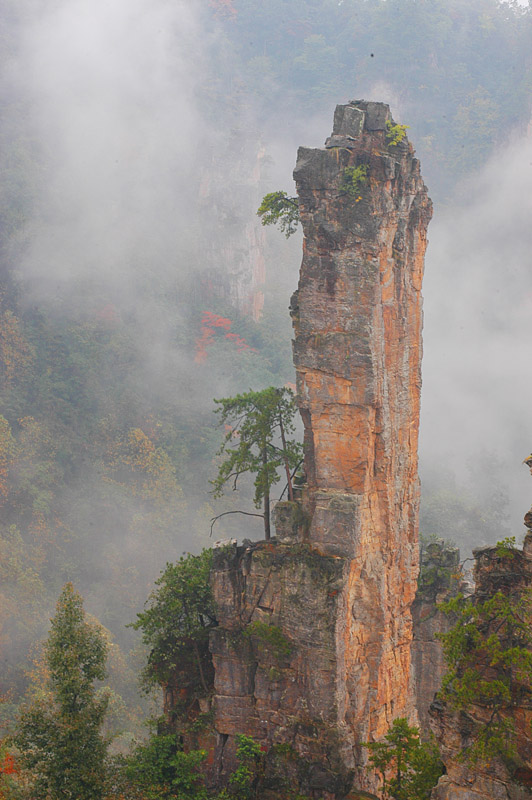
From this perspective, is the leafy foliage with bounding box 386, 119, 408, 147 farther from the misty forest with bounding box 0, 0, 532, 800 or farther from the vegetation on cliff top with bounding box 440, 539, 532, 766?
the vegetation on cliff top with bounding box 440, 539, 532, 766

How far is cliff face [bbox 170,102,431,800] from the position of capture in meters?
20.0

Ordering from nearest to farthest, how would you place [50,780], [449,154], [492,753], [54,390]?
1. [492,753]
2. [50,780]
3. [54,390]
4. [449,154]

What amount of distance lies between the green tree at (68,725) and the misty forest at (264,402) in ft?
0.25

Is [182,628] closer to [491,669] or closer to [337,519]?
[337,519]

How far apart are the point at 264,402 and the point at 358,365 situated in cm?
346

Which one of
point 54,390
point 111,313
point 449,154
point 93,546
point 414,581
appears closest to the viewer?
point 414,581

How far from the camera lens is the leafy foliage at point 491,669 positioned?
44.7 ft

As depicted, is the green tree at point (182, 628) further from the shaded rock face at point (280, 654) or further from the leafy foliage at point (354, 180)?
the leafy foliage at point (354, 180)

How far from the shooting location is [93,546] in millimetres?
43969

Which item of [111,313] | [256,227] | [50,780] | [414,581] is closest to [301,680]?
[414,581]

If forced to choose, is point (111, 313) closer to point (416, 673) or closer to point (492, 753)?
point (416, 673)

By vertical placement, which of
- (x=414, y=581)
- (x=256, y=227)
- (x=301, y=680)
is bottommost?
(x=301, y=680)

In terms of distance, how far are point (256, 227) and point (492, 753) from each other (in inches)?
2299

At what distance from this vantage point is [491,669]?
14234mm
